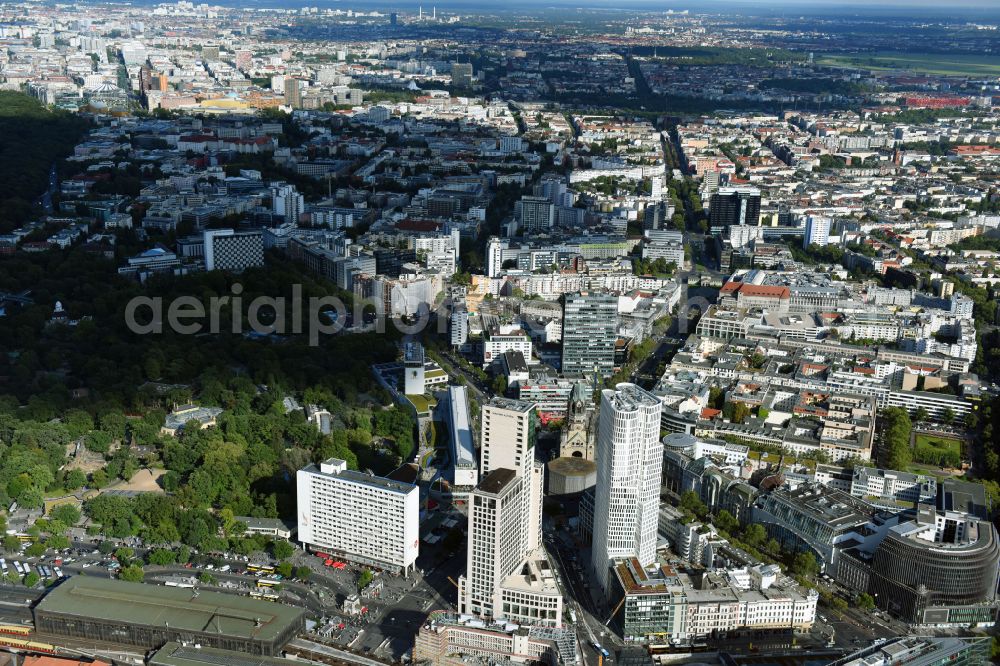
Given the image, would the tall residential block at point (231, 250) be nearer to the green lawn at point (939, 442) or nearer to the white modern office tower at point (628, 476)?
the white modern office tower at point (628, 476)

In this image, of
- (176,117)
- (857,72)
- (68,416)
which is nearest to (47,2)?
(176,117)

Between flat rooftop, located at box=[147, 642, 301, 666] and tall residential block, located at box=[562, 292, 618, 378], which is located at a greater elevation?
tall residential block, located at box=[562, 292, 618, 378]

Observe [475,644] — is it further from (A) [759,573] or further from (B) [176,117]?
(B) [176,117]

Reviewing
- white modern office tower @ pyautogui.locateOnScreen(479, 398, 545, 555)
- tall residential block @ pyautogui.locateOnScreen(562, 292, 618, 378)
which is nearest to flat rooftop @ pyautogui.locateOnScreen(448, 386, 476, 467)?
white modern office tower @ pyautogui.locateOnScreen(479, 398, 545, 555)

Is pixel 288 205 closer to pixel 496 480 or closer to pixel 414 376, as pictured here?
pixel 414 376

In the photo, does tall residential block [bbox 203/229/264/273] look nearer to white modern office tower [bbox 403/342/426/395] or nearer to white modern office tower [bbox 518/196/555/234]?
white modern office tower [bbox 403/342/426/395]
